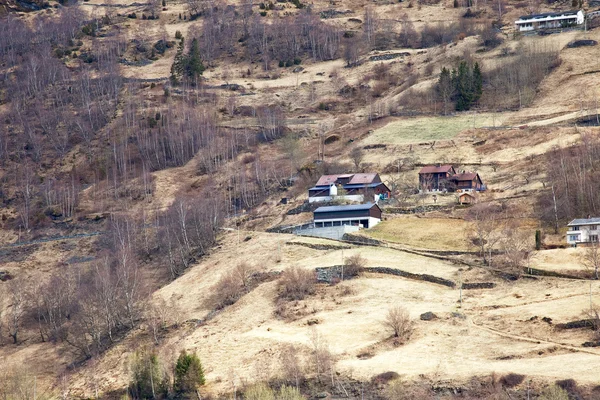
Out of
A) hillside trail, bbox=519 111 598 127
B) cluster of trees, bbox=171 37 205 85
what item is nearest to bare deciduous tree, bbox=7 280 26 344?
hillside trail, bbox=519 111 598 127

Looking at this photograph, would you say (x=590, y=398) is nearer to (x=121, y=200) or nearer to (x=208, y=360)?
(x=208, y=360)

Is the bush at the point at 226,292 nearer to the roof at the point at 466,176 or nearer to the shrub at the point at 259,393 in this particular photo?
the shrub at the point at 259,393

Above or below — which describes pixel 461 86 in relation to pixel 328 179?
above

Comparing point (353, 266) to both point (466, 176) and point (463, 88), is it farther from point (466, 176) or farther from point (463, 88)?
point (463, 88)

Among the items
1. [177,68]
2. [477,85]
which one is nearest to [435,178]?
[477,85]

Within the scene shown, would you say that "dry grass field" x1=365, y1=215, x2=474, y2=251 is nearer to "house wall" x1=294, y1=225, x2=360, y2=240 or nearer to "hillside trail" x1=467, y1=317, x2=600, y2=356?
"house wall" x1=294, y1=225, x2=360, y2=240

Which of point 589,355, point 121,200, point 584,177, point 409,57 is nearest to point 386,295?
point 589,355

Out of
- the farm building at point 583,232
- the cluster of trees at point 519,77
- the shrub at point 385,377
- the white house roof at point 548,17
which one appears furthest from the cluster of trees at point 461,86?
the shrub at point 385,377
